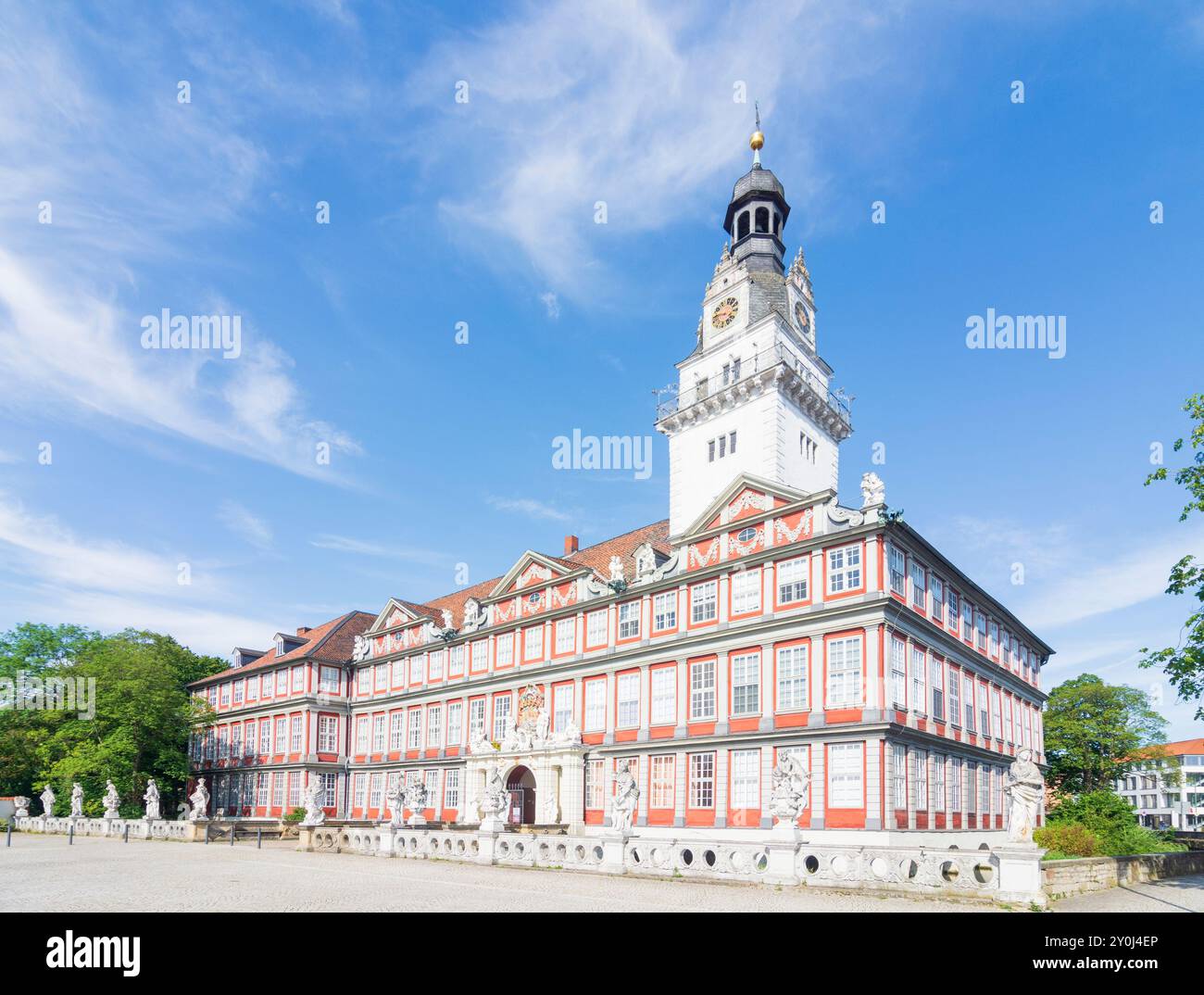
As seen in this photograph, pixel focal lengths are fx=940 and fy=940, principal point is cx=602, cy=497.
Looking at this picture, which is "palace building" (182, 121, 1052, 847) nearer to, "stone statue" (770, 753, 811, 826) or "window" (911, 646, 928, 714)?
"window" (911, 646, 928, 714)

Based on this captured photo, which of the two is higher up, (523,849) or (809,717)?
(809,717)

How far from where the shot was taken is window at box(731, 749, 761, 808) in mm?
34812

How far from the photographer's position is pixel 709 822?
1430 inches

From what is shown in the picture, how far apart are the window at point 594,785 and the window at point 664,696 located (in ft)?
13.2

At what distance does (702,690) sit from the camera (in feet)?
126

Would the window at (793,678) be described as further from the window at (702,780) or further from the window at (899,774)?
the window at (702,780)

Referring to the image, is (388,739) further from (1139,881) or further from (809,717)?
(1139,881)

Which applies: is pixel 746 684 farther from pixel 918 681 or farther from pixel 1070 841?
pixel 1070 841

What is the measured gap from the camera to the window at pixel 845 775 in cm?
3159

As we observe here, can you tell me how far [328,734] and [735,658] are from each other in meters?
34.8

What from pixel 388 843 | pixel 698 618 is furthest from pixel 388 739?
pixel 698 618

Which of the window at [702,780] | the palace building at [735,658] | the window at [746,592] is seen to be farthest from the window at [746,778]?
the window at [746,592]

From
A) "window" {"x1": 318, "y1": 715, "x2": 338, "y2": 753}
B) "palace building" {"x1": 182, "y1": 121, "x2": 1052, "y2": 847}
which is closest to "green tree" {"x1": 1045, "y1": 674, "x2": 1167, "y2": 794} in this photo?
"palace building" {"x1": 182, "y1": 121, "x2": 1052, "y2": 847}

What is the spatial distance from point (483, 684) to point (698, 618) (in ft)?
53.2
